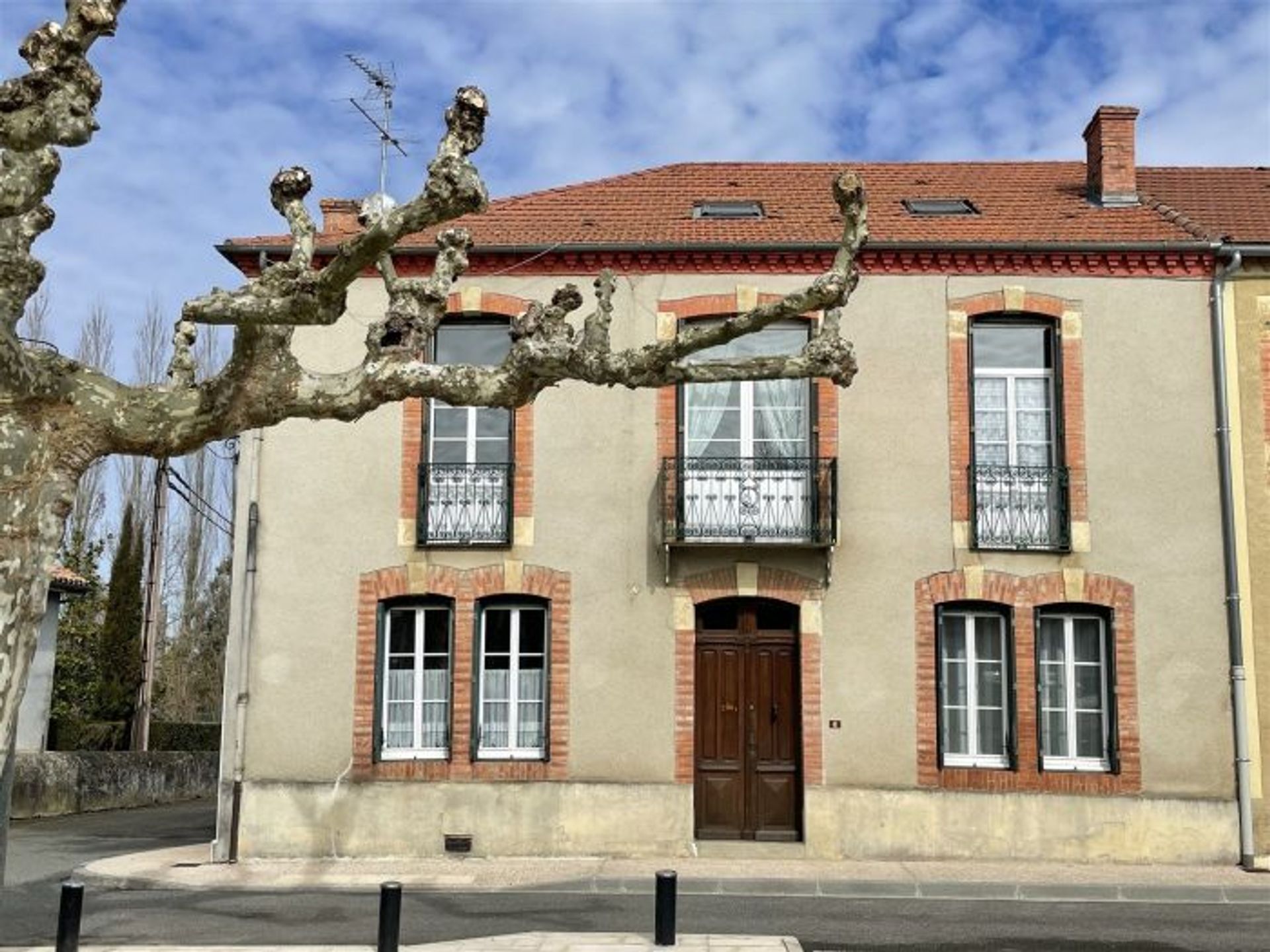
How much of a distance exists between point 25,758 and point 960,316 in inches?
604

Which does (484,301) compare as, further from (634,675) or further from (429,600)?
(634,675)

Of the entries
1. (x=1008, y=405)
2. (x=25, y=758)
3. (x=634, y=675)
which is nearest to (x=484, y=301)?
(x=634, y=675)

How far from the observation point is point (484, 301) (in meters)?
15.3

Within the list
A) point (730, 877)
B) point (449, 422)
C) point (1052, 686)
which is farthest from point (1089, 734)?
point (449, 422)

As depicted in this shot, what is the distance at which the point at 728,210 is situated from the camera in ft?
55.6

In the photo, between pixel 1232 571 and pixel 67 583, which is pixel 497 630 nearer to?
pixel 1232 571

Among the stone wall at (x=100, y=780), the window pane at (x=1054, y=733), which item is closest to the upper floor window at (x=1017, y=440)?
the window pane at (x=1054, y=733)

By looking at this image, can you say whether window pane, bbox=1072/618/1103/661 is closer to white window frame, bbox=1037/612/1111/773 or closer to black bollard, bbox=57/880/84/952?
white window frame, bbox=1037/612/1111/773

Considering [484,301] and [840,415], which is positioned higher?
[484,301]

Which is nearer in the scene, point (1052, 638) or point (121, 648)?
point (1052, 638)

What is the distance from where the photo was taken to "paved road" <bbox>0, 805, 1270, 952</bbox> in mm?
10000

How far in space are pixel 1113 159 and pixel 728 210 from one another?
4.73m

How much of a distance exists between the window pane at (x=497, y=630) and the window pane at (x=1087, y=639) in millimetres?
6208

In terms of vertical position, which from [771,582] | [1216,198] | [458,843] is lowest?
[458,843]
